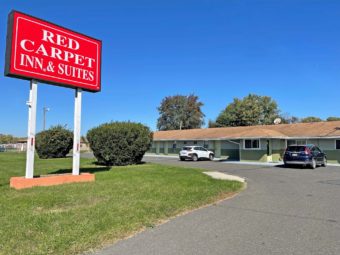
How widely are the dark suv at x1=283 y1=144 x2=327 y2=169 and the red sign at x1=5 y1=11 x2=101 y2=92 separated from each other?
14.8 metres

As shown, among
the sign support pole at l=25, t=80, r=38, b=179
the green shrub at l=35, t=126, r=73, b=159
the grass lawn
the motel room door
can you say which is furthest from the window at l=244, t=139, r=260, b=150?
the sign support pole at l=25, t=80, r=38, b=179

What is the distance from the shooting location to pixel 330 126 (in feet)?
106

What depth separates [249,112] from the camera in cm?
6731

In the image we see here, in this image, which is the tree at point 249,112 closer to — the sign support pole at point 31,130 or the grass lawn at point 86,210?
the grass lawn at point 86,210

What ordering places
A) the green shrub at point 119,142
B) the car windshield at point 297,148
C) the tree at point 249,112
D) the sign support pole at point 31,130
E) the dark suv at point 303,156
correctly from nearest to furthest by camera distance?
the sign support pole at point 31,130 < the dark suv at point 303,156 < the green shrub at point 119,142 < the car windshield at point 297,148 < the tree at point 249,112

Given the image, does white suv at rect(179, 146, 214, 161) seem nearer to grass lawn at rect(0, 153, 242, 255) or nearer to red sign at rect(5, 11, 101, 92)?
red sign at rect(5, 11, 101, 92)

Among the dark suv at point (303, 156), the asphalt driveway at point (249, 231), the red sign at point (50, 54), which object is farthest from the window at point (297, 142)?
the asphalt driveway at point (249, 231)

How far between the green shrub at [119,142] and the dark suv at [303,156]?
9.81 meters

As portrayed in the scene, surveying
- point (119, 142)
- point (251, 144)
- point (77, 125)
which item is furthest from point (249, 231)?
point (251, 144)

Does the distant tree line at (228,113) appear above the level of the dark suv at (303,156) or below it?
above

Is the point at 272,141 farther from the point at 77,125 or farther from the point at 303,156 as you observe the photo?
the point at 77,125

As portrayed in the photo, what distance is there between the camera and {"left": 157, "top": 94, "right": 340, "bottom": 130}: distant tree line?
68250 millimetres

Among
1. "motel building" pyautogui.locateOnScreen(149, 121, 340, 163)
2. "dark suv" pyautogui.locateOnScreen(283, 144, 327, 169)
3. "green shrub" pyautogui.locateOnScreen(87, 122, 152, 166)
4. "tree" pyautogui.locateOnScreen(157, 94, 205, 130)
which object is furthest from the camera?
"tree" pyautogui.locateOnScreen(157, 94, 205, 130)

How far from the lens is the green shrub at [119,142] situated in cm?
2314
